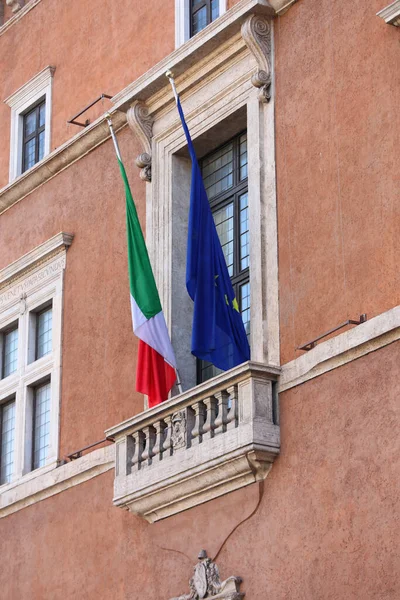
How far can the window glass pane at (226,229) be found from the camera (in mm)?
16987

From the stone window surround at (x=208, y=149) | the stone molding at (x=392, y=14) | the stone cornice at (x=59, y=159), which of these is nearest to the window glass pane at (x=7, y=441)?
the stone cornice at (x=59, y=159)

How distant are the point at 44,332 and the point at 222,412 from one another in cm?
494

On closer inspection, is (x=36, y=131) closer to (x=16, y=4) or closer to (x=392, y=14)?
(x=16, y=4)

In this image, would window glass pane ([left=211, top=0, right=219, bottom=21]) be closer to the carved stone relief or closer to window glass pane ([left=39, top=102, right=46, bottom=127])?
window glass pane ([left=39, top=102, right=46, bottom=127])

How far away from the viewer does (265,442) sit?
579 inches

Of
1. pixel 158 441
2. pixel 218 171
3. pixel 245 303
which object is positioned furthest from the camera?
pixel 218 171

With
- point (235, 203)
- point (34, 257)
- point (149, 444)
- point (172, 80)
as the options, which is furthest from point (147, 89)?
point (149, 444)

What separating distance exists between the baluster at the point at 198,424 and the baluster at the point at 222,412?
10.6 inches

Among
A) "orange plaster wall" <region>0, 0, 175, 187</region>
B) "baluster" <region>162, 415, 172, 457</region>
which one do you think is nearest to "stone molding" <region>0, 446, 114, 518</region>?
"baluster" <region>162, 415, 172, 457</region>

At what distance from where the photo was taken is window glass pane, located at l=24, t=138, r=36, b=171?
21.0m

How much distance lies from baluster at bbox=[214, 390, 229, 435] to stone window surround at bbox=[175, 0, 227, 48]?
4.95 m

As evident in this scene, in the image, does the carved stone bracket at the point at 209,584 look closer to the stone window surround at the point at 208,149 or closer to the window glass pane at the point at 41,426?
the stone window surround at the point at 208,149

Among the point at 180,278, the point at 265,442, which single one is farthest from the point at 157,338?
the point at 265,442

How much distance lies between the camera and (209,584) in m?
15.1
